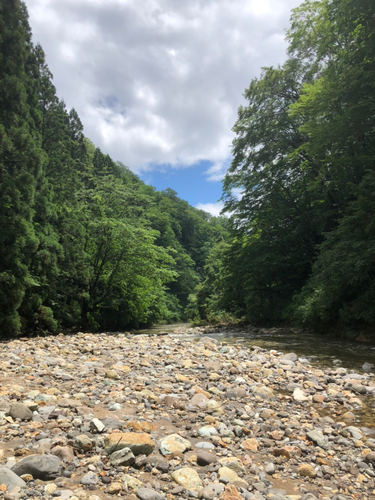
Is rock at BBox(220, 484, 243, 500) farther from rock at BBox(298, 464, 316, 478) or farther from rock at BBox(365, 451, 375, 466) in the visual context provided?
rock at BBox(365, 451, 375, 466)

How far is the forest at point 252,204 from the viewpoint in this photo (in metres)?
9.58

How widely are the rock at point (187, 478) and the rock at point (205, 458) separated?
179mm

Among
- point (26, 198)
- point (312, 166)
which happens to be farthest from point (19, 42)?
point (312, 166)

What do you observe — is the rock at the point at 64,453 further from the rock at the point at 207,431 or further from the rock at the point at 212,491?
the rock at the point at 207,431

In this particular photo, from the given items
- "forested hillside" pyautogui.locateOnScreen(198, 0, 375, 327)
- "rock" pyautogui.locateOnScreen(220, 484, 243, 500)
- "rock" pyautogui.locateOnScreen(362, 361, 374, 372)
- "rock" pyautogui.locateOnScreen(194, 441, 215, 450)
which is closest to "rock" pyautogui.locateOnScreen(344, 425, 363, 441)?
"rock" pyautogui.locateOnScreen(194, 441, 215, 450)

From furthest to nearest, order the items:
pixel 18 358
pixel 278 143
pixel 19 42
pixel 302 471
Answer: pixel 278 143, pixel 19 42, pixel 18 358, pixel 302 471

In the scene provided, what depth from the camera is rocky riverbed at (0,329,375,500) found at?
2.14 metres

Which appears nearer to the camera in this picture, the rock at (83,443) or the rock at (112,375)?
the rock at (83,443)

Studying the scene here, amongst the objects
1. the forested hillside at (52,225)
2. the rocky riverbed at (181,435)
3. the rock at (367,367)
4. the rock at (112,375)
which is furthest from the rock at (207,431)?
the forested hillside at (52,225)

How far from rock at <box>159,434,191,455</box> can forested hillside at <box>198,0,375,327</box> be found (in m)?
7.31

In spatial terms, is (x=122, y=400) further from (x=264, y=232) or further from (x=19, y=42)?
(x=264, y=232)

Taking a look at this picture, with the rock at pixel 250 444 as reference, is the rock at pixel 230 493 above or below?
above

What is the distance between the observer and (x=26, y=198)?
9.99 m

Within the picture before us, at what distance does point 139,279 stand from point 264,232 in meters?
7.58
